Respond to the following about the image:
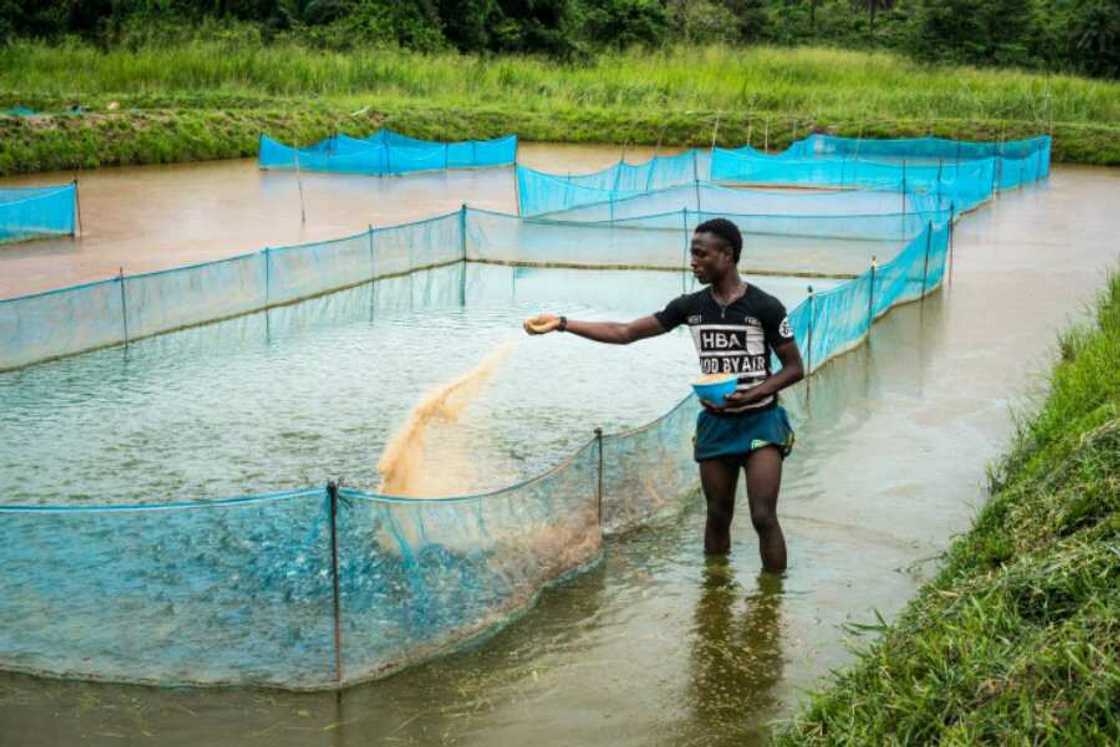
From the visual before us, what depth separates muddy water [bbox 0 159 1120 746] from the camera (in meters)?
5.89

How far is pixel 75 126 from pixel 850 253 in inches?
755

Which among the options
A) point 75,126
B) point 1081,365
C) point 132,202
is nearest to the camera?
point 1081,365

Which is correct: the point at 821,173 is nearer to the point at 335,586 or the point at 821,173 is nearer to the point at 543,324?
the point at 543,324

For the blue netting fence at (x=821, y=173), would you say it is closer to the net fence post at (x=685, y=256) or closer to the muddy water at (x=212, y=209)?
the muddy water at (x=212, y=209)

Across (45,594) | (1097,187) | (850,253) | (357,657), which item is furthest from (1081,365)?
(1097,187)

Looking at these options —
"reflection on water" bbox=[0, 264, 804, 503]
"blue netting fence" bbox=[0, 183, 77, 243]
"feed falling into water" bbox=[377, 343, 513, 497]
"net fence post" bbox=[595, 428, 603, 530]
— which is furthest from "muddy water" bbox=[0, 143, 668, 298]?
"net fence post" bbox=[595, 428, 603, 530]

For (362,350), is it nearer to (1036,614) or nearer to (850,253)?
(850,253)

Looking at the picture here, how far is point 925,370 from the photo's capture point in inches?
518

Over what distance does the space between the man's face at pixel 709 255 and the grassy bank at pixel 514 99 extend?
88.6ft

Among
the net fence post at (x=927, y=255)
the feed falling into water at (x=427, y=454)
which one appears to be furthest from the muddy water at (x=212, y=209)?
the net fence post at (x=927, y=255)

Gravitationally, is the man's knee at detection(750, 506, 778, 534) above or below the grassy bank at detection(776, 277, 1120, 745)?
below

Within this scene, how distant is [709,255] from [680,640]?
1.87 metres

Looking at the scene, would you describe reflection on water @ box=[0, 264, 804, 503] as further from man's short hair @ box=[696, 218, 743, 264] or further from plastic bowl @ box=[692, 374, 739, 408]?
man's short hair @ box=[696, 218, 743, 264]

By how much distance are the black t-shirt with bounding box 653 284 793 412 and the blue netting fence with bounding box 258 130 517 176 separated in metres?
24.8
